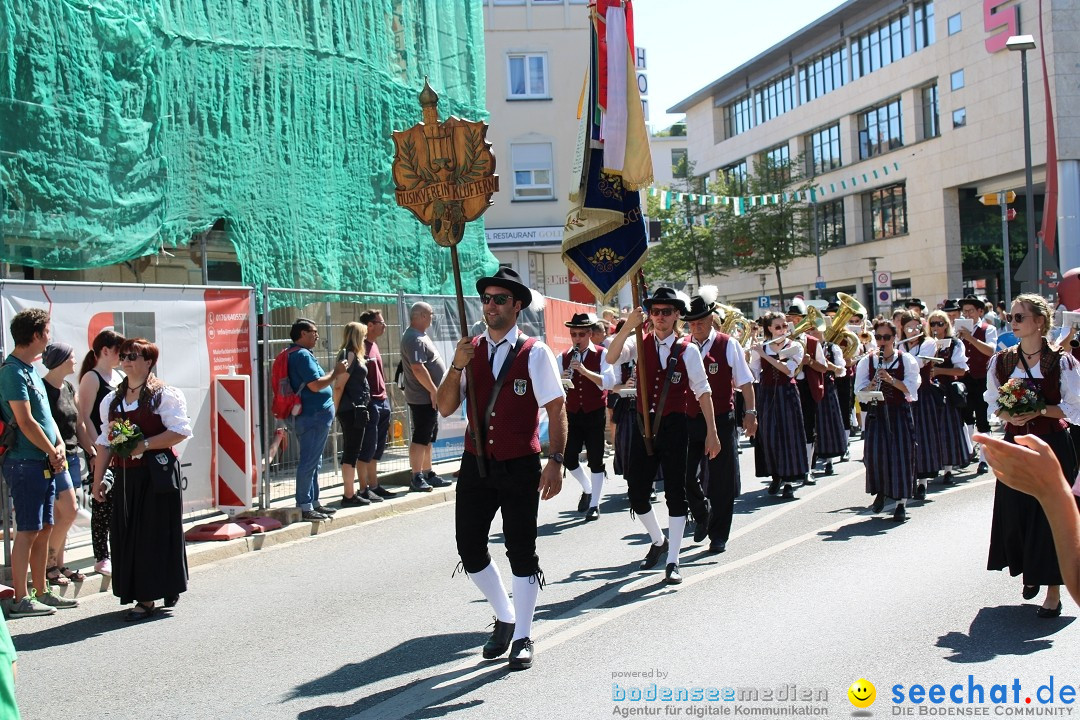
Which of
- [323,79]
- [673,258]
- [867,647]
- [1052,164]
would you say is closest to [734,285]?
[673,258]

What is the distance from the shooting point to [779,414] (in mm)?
12031

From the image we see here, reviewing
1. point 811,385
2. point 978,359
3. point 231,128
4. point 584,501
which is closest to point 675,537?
point 584,501

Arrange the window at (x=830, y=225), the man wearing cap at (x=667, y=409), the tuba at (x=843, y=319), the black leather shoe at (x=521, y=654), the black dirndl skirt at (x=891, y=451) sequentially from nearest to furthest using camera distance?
the black leather shoe at (x=521, y=654) < the man wearing cap at (x=667, y=409) < the black dirndl skirt at (x=891, y=451) < the tuba at (x=843, y=319) < the window at (x=830, y=225)

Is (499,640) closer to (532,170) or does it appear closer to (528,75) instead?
(532,170)

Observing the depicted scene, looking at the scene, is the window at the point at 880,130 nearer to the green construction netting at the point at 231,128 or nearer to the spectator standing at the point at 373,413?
the green construction netting at the point at 231,128

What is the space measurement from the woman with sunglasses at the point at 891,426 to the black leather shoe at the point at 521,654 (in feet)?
16.7

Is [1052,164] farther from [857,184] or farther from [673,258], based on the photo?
[673,258]

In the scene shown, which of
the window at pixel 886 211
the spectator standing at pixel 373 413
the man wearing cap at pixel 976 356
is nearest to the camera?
the spectator standing at pixel 373 413

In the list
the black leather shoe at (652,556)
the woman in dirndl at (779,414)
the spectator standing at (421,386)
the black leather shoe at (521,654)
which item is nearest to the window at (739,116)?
the woman in dirndl at (779,414)

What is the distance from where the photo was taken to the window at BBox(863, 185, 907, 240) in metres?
50.1

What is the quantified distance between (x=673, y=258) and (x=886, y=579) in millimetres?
45686

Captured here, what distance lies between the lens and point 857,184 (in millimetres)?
52312

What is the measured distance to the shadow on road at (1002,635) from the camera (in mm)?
5820

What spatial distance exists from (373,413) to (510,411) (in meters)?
5.75
